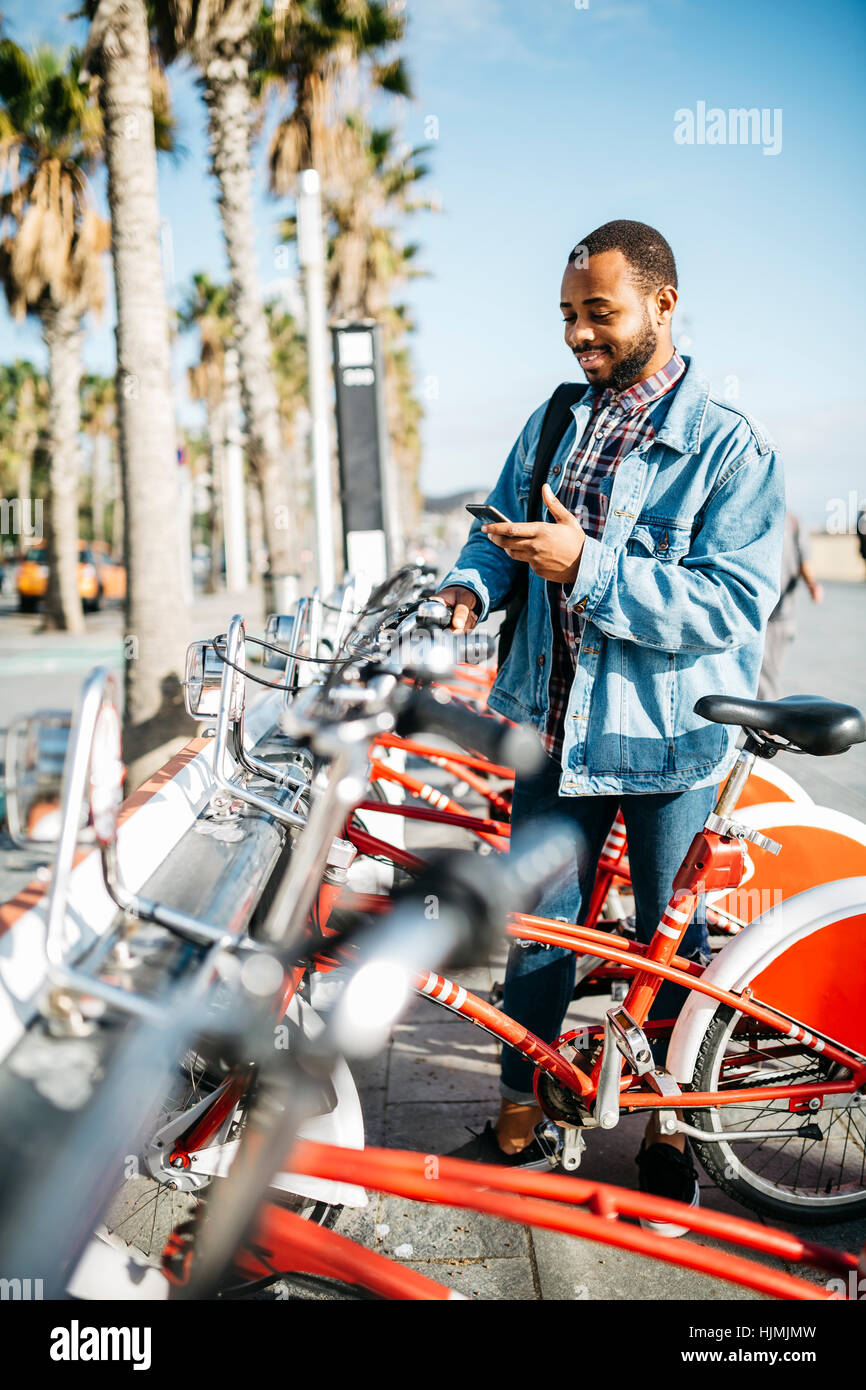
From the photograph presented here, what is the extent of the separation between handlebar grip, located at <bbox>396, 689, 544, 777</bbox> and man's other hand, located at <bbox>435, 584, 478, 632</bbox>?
11.6 inches

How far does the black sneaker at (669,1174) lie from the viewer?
218 cm

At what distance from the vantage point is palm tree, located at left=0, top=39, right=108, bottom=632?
12.9 metres

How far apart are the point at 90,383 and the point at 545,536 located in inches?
1749

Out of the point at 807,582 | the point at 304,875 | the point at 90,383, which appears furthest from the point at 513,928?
the point at 90,383

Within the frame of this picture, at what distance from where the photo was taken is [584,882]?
2.39 metres

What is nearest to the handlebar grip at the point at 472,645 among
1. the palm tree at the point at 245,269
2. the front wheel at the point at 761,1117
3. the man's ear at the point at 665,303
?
the man's ear at the point at 665,303

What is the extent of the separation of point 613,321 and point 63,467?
15448 millimetres

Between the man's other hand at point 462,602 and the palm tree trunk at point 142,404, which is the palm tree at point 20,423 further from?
the man's other hand at point 462,602

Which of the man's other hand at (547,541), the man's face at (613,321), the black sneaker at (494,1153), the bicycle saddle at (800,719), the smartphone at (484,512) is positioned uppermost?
the man's face at (613,321)

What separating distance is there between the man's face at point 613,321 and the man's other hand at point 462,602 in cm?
55

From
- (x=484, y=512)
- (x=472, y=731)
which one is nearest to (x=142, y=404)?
(x=484, y=512)

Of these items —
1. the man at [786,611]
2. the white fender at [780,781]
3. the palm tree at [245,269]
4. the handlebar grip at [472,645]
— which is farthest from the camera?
the palm tree at [245,269]

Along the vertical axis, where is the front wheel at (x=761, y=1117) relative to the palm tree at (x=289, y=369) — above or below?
below
